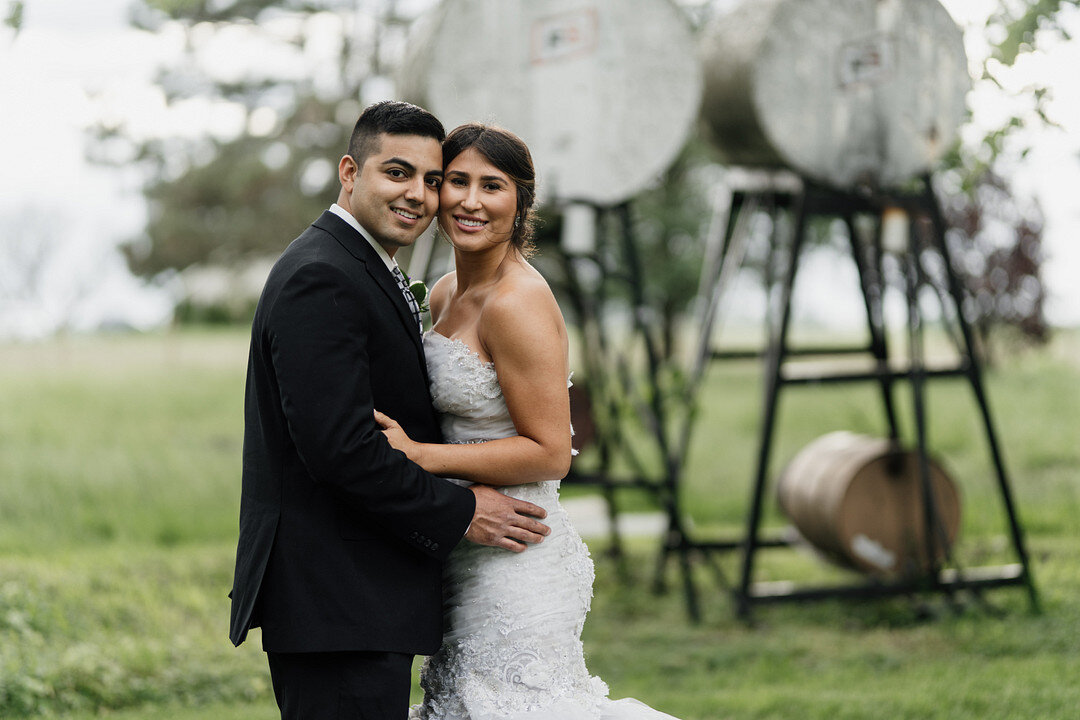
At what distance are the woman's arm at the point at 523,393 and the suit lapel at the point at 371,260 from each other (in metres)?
0.20

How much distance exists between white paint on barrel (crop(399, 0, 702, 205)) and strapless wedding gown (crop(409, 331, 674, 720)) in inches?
131

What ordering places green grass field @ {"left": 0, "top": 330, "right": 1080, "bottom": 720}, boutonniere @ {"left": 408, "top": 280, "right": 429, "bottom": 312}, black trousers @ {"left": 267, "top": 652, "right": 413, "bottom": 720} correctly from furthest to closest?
green grass field @ {"left": 0, "top": 330, "right": 1080, "bottom": 720} < boutonniere @ {"left": 408, "top": 280, "right": 429, "bottom": 312} < black trousers @ {"left": 267, "top": 652, "right": 413, "bottom": 720}

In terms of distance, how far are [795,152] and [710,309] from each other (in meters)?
1.24

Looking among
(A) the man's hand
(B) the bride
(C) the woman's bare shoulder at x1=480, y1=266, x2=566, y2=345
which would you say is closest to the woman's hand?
(B) the bride

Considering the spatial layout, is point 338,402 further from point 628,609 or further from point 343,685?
point 628,609

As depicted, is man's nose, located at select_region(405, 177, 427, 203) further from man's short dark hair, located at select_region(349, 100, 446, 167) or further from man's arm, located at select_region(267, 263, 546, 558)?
man's arm, located at select_region(267, 263, 546, 558)

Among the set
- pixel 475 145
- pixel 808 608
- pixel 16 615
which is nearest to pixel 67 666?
pixel 16 615

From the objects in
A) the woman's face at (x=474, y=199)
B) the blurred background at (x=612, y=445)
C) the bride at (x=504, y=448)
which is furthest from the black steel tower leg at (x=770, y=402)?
the woman's face at (x=474, y=199)

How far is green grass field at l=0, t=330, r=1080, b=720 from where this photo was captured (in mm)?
5020

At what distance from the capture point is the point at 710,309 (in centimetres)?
714

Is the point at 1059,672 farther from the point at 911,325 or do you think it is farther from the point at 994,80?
the point at 994,80

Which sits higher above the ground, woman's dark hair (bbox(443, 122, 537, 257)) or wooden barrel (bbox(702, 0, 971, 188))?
wooden barrel (bbox(702, 0, 971, 188))

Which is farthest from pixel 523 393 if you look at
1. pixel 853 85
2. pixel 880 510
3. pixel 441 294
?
pixel 880 510

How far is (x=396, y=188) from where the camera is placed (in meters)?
2.71
